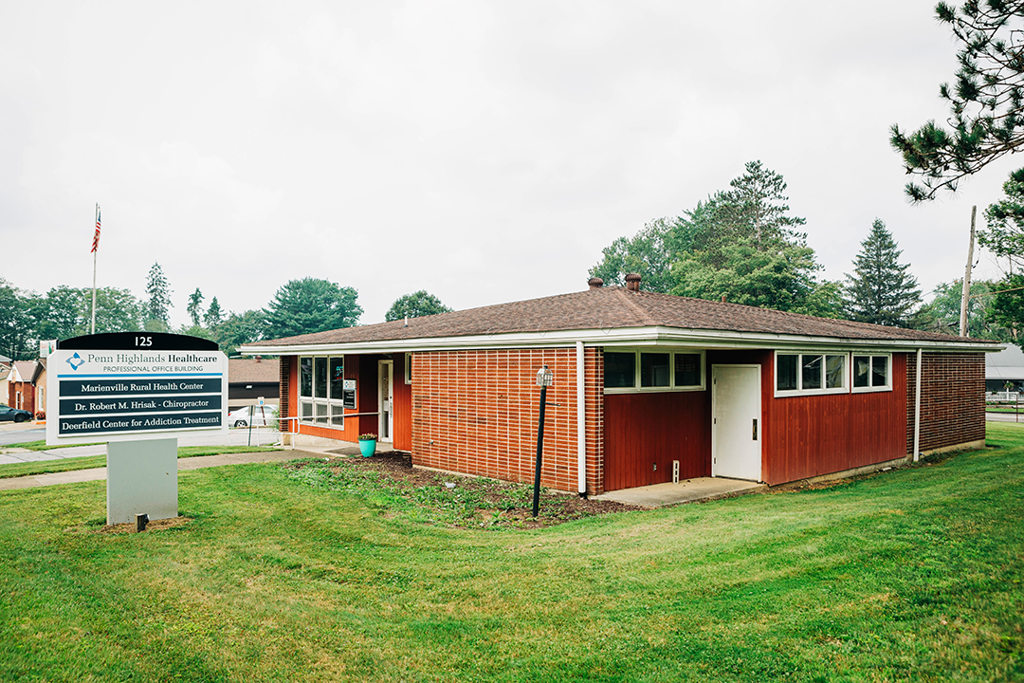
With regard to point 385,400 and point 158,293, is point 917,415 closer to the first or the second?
point 385,400

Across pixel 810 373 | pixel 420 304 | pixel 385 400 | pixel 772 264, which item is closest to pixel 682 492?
pixel 810 373

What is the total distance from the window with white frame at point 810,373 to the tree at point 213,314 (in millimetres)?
116377

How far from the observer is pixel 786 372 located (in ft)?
36.1

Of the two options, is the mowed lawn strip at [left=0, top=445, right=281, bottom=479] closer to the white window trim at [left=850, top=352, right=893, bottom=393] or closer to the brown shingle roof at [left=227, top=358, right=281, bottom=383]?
the white window trim at [left=850, top=352, right=893, bottom=393]

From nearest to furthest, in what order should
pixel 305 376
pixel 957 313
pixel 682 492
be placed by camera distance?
pixel 682 492
pixel 305 376
pixel 957 313

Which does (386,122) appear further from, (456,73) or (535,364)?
(535,364)

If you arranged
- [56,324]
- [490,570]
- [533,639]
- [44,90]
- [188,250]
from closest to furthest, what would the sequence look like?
[533,639] < [490,570] < [44,90] < [56,324] < [188,250]

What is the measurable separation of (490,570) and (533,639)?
164 centimetres

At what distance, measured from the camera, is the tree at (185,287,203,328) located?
112m

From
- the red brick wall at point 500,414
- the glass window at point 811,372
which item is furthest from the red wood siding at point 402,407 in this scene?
the glass window at point 811,372

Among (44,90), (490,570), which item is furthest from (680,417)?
(44,90)

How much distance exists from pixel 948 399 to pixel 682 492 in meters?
10.2

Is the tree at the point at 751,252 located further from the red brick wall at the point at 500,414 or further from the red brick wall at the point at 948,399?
the red brick wall at the point at 500,414

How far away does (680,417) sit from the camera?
1101 cm
